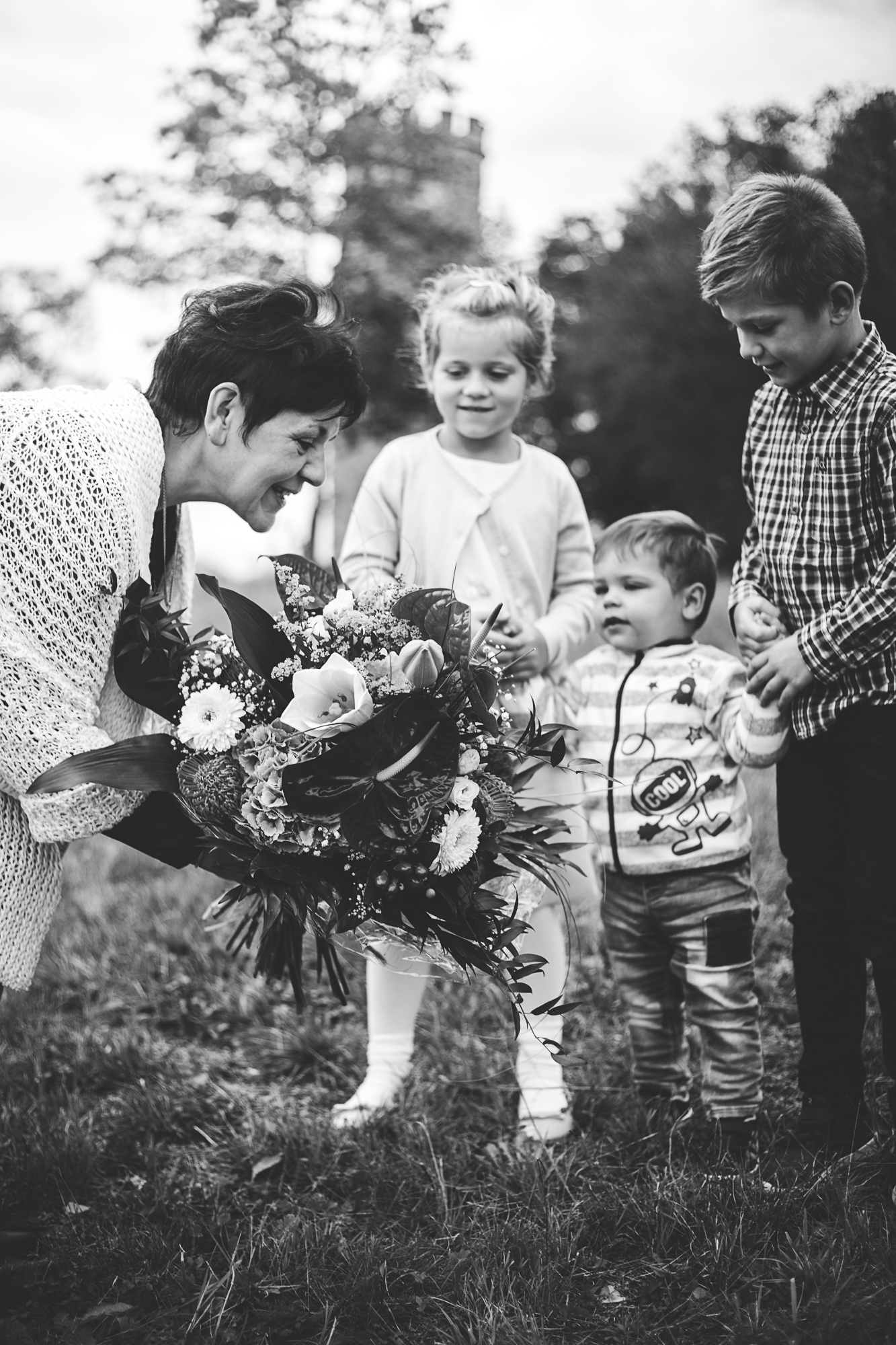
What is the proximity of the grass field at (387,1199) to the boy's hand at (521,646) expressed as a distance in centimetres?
107

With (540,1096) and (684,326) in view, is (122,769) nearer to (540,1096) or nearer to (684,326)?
(540,1096)

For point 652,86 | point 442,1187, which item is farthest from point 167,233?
point 442,1187

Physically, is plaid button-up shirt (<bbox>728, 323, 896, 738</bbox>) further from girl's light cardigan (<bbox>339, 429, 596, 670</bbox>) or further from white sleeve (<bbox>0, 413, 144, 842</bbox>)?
white sleeve (<bbox>0, 413, 144, 842</bbox>)

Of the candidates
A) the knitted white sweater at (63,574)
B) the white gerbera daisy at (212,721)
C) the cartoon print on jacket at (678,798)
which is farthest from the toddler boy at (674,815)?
the knitted white sweater at (63,574)

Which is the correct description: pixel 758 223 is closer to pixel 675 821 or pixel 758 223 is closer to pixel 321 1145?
pixel 675 821

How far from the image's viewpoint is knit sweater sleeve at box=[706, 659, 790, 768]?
2.74m

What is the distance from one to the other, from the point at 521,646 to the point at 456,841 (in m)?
1.02

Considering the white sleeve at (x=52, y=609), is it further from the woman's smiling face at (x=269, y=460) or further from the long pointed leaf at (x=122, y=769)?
the woman's smiling face at (x=269, y=460)

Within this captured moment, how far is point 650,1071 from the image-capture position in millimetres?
3145

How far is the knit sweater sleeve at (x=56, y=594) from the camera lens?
7.53ft

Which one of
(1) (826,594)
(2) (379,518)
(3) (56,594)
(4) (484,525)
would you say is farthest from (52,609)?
(1) (826,594)

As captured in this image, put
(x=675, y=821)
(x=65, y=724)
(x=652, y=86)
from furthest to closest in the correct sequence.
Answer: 1. (x=652, y=86)
2. (x=675, y=821)
3. (x=65, y=724)

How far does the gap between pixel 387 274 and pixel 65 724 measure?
1735 centimetres

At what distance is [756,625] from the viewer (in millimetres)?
2881
